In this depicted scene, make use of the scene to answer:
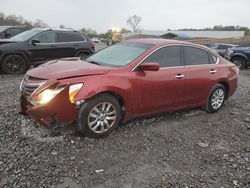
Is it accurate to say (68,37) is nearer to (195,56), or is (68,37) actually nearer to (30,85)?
(195,56)

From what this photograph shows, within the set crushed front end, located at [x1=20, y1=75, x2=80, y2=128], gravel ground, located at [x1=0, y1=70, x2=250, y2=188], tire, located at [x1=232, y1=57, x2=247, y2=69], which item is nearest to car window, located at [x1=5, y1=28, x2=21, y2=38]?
gravel ground, located at [x1=0, y1=70, x2=250, y2=188]

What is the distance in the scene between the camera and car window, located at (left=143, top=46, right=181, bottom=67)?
5.47m

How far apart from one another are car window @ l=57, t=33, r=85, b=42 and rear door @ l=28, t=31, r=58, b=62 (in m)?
0.23

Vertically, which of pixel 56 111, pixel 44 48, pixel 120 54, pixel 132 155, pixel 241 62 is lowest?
pixel 241 62

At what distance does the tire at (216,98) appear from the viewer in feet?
21.6

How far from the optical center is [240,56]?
1571 centimetres

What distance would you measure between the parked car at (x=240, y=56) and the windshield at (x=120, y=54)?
440 inches

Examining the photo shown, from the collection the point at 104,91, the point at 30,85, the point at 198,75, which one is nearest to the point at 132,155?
the point at 104,91

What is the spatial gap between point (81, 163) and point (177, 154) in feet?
4.80

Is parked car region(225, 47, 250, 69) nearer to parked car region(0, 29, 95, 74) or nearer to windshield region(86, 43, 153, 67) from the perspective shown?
parked car region(0, 29, 95, 74)

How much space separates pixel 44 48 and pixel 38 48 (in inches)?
8.7

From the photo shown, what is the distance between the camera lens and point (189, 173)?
13.0ft

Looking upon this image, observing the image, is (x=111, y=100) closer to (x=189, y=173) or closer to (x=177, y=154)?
(x=177, y=154)

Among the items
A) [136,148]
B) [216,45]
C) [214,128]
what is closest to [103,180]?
[136,148]
